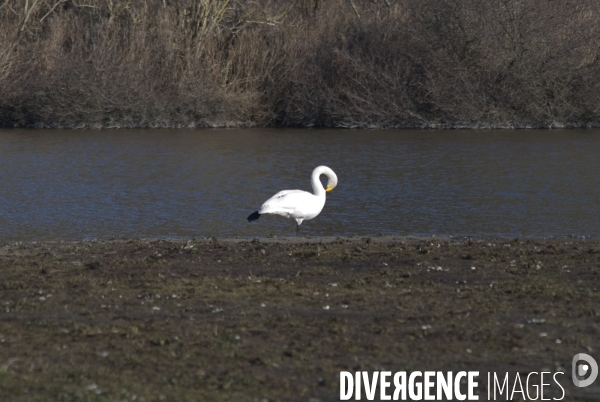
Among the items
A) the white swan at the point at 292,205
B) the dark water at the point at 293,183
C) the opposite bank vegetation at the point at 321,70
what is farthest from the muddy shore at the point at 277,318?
the opposite bank vegetation at the point at 321,70

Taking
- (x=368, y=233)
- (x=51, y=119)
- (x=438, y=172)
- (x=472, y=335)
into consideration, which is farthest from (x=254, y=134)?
(x=472, y=335)

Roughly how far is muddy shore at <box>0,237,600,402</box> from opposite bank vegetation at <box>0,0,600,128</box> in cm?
2182

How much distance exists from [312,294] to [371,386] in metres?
2.34

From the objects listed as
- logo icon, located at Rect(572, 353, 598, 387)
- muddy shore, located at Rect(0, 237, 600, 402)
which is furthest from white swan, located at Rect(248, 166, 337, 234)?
logo icon, located at Rect(572, 353, 598, 387)

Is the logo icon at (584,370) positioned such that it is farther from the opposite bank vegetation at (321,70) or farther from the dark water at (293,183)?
the opposite bank vegetation at (321,70)

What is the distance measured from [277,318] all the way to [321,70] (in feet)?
87.5

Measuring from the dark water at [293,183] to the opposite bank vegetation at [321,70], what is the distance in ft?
11.0

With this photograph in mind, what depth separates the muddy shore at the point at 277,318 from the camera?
5.25 metres

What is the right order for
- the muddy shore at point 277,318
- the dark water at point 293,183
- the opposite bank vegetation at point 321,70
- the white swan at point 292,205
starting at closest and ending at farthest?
1. the muddy shore at point 277,318
2. the white swan at point 292,205
3. the dark water at point 293,183
4. the opposite bank vegetation at point 321,70

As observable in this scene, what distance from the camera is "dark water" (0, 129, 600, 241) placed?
529 inches

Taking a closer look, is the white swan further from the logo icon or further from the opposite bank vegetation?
the opposite bank vegetation

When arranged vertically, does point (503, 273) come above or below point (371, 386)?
above

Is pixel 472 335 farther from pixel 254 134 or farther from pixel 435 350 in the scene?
pixel 254 134

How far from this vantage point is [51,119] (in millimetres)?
31500
